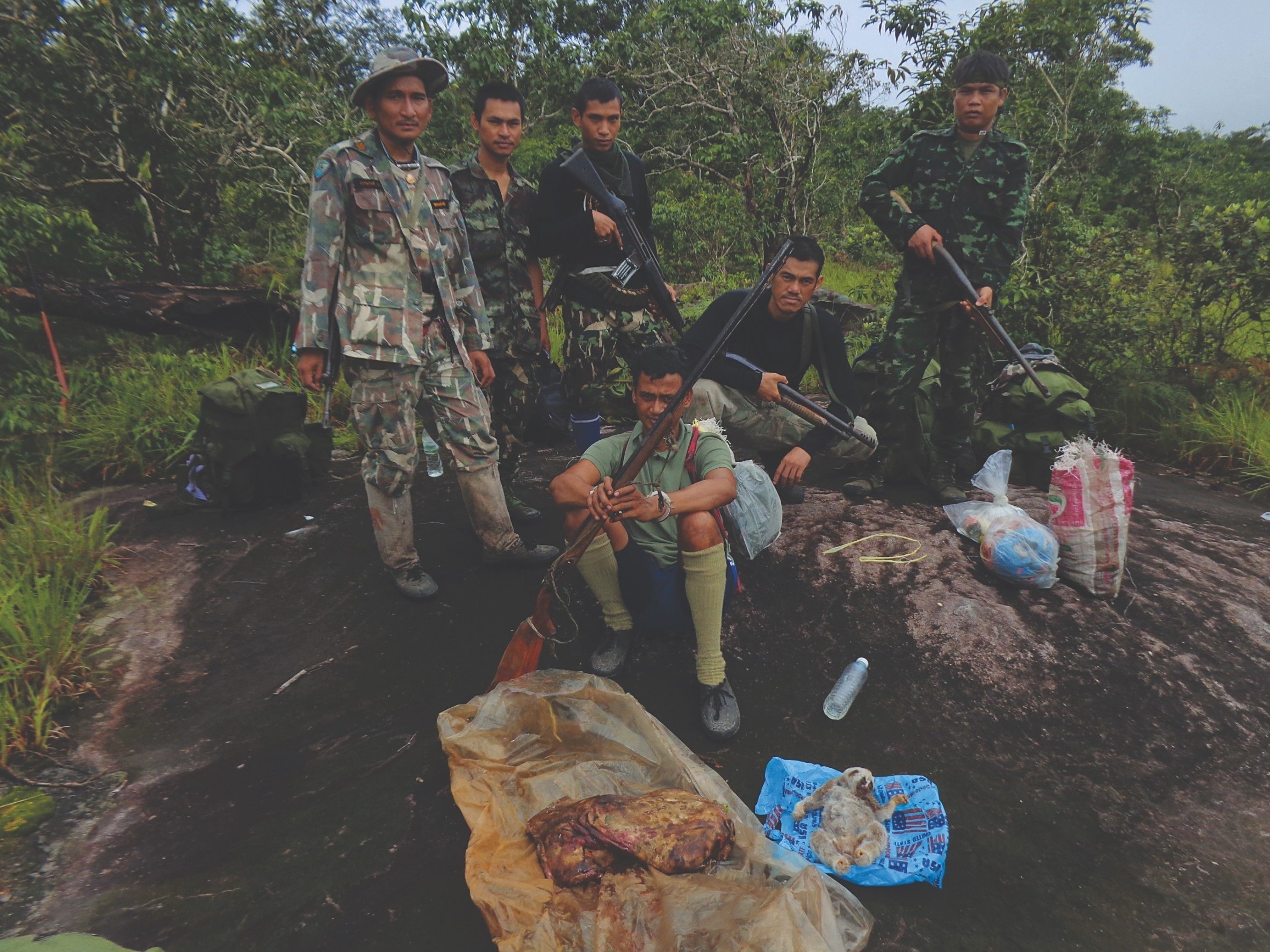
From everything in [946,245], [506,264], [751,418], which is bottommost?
[751,418]

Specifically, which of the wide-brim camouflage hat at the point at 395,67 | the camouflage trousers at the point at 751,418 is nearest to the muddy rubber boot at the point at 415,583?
the camouflage trousers at the point at 751,418

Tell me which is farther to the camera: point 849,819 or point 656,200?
point 656,200

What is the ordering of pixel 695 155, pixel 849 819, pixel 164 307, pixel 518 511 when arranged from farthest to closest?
1. pixel 695 155
2. pixel 164 307
3. pixel 518 511
4. pixel 849 819

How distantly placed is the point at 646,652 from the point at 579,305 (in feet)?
6.33

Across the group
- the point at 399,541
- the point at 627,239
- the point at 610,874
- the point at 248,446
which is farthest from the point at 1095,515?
the point at 248,446

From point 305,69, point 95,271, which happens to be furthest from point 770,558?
point 305,69

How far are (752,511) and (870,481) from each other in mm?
1392

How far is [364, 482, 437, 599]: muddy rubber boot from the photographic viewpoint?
3.15m

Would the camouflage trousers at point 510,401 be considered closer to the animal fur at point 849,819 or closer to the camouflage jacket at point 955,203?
the camouflage jacket at point 955,203

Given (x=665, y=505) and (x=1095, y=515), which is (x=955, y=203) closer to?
(x=1095, y=515)

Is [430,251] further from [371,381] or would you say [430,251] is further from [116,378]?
[116,378]

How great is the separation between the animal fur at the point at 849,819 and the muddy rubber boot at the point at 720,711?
1.26ft

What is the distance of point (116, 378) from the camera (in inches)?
198

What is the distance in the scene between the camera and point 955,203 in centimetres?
384
